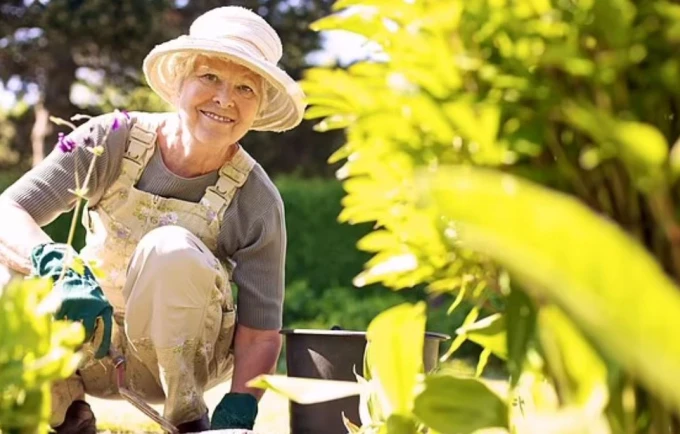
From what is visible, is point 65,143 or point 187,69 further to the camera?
point 187,69

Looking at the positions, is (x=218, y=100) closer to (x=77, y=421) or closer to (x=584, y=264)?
(x=77, y=421)

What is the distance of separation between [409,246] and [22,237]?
1722mm

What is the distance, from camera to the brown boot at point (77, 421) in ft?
9.08

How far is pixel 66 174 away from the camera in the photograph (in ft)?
9.16

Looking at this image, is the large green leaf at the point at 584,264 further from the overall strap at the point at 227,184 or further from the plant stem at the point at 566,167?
the overall strap at the point at 227,184

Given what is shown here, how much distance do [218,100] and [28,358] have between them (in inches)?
74.3

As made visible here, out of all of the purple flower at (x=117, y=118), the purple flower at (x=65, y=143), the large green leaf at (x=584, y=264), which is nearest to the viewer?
the large green leaf at (x=584, y=264)

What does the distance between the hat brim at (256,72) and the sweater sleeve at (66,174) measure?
284 mm

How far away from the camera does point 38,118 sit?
15.4 meters

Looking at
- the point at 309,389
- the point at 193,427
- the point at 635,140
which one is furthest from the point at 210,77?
the point at 635,140

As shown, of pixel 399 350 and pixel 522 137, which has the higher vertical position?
pixel 522 137

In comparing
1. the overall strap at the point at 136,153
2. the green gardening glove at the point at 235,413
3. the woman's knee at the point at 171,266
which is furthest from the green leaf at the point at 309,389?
the overall strap at the point at 136,153

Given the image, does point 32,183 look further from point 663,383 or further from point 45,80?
point 45,80

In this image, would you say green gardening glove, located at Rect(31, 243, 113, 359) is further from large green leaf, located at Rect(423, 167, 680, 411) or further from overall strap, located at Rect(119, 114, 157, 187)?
large green leaf, located at Rect(423, 167, 680, 411)
